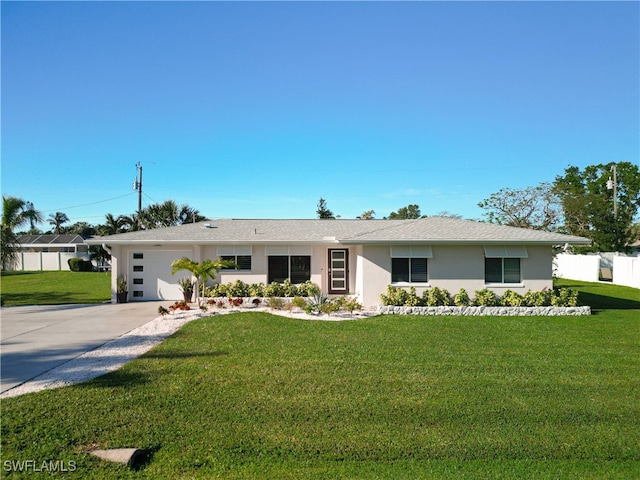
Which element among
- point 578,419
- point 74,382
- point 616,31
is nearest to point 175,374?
point 74,382

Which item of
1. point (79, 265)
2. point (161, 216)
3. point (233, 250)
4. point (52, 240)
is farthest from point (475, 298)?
point (52, 240)

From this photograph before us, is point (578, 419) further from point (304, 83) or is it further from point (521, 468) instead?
point (304, 83)

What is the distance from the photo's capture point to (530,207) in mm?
37156

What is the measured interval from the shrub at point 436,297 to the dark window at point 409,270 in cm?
54

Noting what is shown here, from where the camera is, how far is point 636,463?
4.53 meters

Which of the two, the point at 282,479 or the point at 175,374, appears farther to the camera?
the point at 175,374

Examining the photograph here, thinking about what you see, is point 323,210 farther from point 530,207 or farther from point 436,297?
point 436,297

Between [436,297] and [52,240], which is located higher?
[52,240]

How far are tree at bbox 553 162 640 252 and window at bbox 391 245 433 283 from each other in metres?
25.3

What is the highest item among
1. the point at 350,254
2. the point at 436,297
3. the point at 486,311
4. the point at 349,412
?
the point at 350,254

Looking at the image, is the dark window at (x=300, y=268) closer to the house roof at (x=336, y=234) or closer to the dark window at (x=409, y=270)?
the house roof at (x=336, y=234)

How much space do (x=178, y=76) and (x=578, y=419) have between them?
48.7 feet

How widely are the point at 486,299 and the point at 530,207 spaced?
27.6 m

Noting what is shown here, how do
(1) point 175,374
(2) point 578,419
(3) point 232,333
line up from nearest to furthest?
(2) point 578,419
(1) point 175,374
(3) point 232,333
